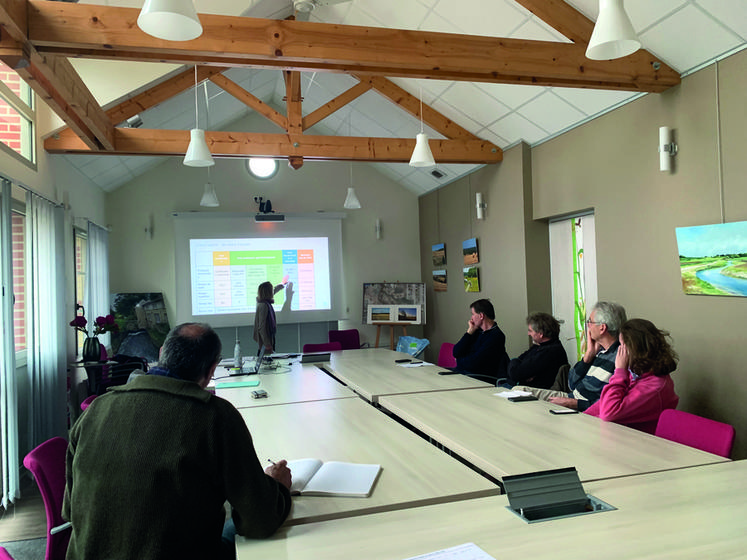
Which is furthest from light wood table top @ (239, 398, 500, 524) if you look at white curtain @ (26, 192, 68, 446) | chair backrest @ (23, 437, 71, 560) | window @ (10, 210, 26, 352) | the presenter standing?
window @ (10, 210, 26, 352)

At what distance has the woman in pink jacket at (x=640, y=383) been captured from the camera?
2.61m

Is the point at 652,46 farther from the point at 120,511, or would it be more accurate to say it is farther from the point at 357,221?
the point at 357,221

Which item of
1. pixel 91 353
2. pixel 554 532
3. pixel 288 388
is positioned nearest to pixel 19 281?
pixel 91 353

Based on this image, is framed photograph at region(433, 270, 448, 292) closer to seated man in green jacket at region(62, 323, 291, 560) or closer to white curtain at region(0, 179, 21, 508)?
white curtain at region(0, 179, 21, 508)

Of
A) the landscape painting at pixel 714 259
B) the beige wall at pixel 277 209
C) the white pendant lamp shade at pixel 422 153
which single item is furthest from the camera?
the beige wall at pixel 277 209

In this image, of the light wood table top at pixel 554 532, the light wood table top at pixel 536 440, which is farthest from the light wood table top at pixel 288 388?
the light wood table top at pixel 554 532

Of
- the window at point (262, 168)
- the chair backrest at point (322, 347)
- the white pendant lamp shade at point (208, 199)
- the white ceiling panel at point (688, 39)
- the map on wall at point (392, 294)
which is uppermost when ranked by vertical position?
the window at point (262, 168)

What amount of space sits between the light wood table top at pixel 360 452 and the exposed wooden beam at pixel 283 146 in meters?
3.27

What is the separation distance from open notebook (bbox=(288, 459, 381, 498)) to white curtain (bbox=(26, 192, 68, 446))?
337cm

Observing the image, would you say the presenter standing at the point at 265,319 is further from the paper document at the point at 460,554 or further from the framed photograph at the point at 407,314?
the paper document at the point at 460,554

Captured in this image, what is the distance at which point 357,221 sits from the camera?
8.61 metres

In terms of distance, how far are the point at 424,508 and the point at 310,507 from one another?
35cm

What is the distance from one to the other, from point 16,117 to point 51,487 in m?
3.56

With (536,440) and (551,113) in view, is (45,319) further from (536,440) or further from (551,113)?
(551,113)
